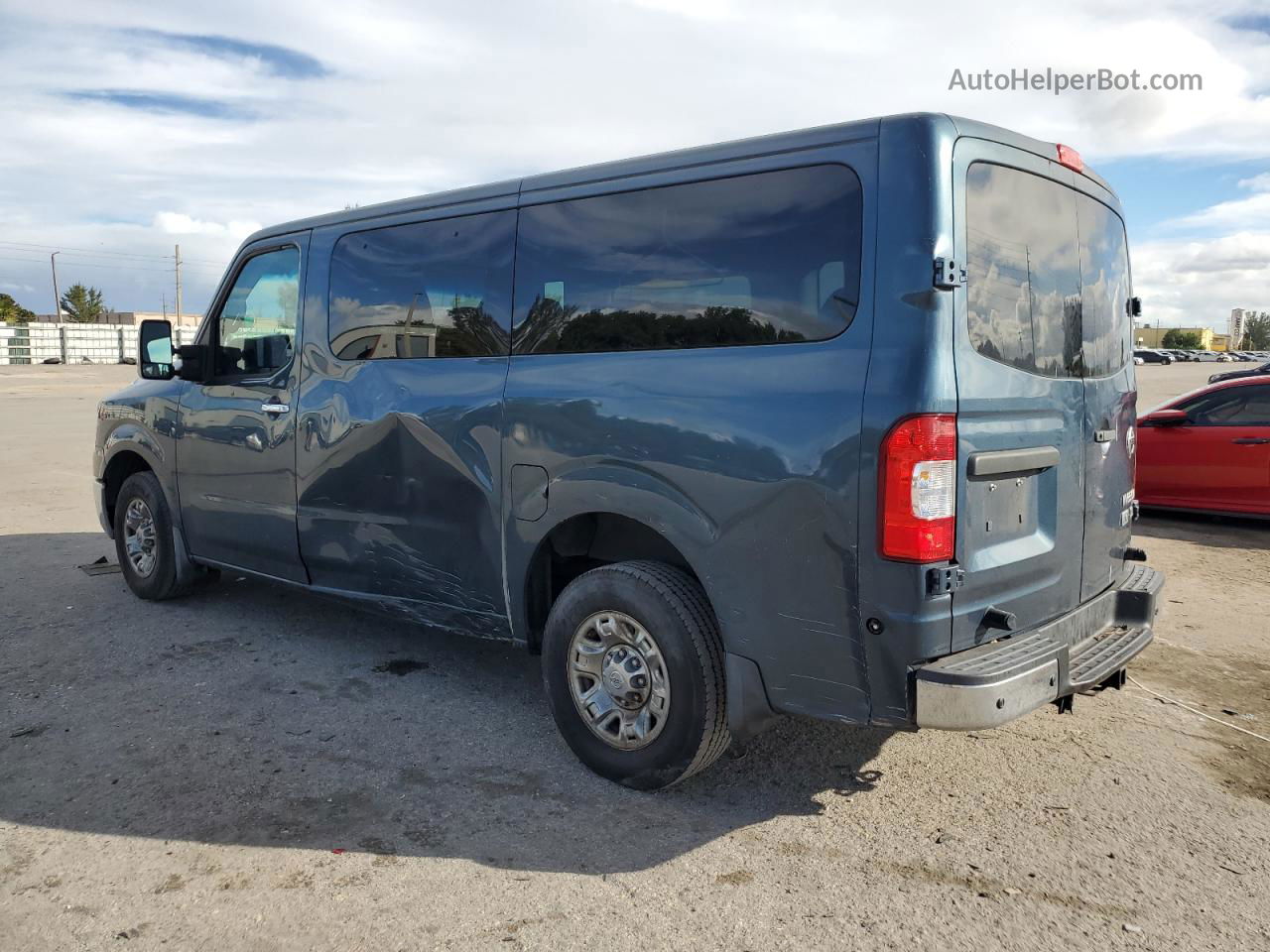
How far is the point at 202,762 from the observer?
3984mm

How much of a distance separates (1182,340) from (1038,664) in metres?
176

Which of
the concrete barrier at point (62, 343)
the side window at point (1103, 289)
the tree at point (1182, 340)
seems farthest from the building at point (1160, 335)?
the side window at point (1103, 289)

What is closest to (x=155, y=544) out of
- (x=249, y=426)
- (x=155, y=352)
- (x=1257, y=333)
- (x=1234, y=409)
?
(x=155, y=352)

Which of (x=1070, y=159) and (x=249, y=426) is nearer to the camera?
(x=1070, y=159)

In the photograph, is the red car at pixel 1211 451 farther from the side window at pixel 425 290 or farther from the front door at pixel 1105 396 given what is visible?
the side window at pixel 425 290

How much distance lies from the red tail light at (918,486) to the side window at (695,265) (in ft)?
1.41

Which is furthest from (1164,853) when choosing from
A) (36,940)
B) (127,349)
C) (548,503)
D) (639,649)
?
(127,349)

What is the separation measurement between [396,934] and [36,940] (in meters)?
0.98

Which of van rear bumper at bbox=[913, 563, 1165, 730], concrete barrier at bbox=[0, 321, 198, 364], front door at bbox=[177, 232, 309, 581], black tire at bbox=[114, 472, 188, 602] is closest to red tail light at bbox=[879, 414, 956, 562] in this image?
van rear bumper at bbox=[913, 563, 1165, 730]

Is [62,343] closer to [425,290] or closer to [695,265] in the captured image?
[425,290]

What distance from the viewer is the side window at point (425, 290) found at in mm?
4242

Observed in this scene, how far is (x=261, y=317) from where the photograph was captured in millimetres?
5453

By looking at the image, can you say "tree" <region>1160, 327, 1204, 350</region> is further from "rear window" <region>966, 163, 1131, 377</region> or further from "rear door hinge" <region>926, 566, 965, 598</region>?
"rear door hinge" <region>926, 566, 965, 598</region>

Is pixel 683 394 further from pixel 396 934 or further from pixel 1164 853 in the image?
pixel 1164 853
